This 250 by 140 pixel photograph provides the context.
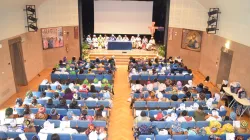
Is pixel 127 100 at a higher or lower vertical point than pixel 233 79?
lower

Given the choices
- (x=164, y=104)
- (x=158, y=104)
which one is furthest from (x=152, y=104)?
(x=164, y=104)

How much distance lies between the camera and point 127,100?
450 inches

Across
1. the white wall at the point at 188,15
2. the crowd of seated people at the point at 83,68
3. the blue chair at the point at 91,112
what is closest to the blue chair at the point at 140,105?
the blue chair at the point at 91,112

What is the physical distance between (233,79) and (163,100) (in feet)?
15.0

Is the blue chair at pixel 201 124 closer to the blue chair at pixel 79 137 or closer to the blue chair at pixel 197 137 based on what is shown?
the blue chair at pixel 197 137

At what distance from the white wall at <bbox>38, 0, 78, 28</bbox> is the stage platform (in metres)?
2.91

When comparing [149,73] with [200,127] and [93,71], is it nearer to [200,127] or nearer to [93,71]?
[93,71]

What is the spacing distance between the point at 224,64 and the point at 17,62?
38.1 ft

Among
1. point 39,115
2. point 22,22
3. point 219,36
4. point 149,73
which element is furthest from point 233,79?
point 22,22

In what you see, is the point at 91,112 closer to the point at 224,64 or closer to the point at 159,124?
the point at 159,124

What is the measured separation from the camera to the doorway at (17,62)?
→ 1243 cm

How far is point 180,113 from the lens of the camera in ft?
26.8

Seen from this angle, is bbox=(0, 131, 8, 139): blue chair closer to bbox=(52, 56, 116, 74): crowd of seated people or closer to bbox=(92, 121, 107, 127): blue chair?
bbox=(92, 121, 107, 127): blue chair

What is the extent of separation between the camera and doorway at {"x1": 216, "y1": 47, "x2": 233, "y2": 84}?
1252cm
